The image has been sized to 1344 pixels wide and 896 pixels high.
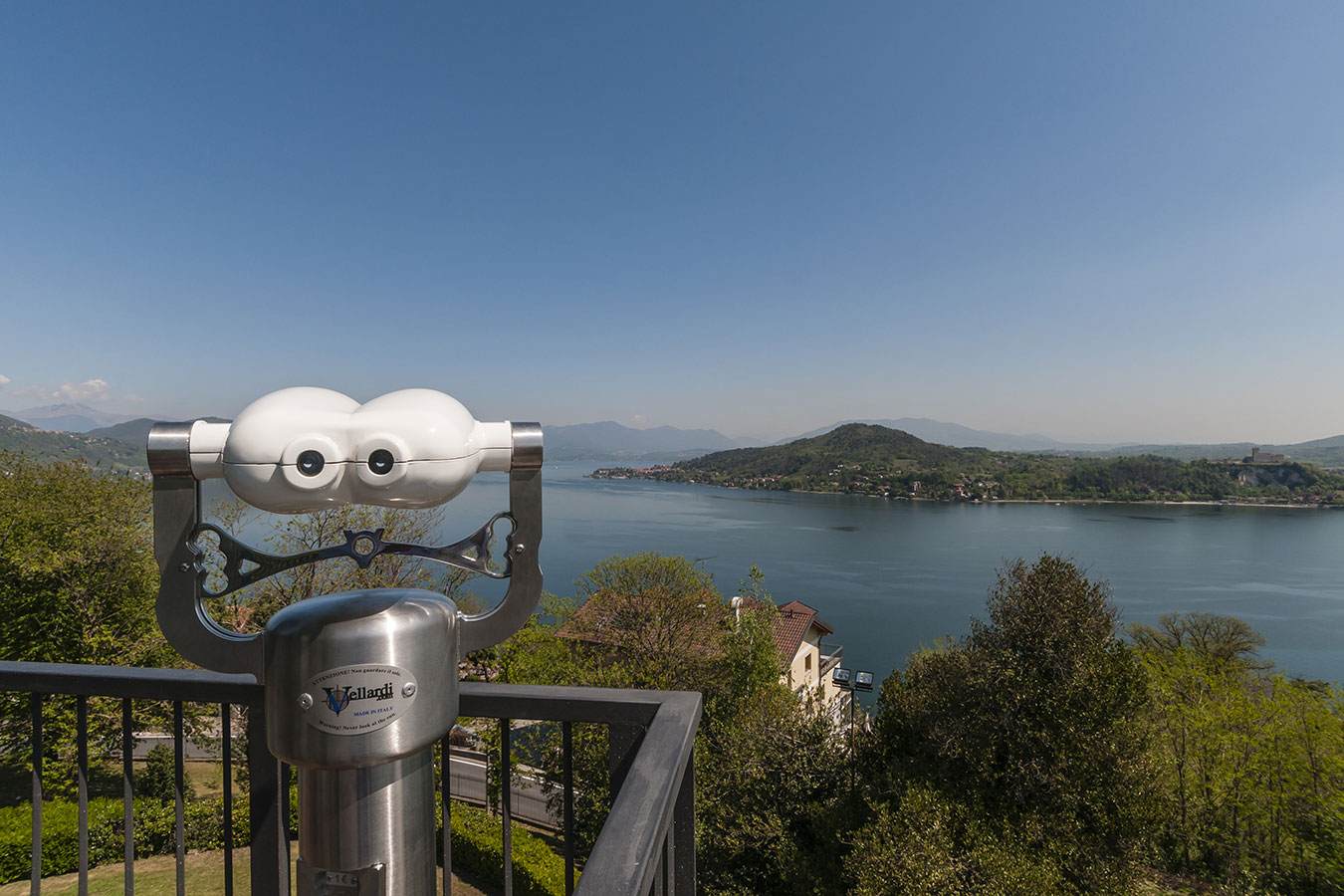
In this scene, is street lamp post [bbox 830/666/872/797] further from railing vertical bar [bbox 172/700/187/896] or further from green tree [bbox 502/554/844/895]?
railing vertical bar [bbox 172/700/187/896]

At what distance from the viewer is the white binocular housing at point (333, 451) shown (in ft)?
2.25

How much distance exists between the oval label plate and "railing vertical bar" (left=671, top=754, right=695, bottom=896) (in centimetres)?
54

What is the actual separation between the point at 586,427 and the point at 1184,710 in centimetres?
16784

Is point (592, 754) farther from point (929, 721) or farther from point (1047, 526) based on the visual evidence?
point (1047, 526)

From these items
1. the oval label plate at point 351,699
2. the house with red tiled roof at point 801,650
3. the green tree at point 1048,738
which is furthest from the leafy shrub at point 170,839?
the house with red tiled roof at point 801,650

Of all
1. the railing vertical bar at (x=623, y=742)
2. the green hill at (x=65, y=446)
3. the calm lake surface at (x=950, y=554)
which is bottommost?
the calm lake surface at (x=950, y=554)

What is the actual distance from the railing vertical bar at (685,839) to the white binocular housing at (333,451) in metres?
0.66

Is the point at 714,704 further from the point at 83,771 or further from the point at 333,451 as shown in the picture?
the point at 333,451

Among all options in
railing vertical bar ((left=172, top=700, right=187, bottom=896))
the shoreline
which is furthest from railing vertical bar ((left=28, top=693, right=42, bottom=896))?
the shoreline

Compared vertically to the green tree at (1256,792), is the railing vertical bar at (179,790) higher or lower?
higher

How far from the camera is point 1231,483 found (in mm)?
65688

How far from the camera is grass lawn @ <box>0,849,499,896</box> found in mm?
4473

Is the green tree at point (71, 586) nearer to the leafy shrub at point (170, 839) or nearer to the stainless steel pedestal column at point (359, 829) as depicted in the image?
the leafy shrub at point (170, 839)

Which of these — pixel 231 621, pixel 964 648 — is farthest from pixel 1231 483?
pixel 231 621
